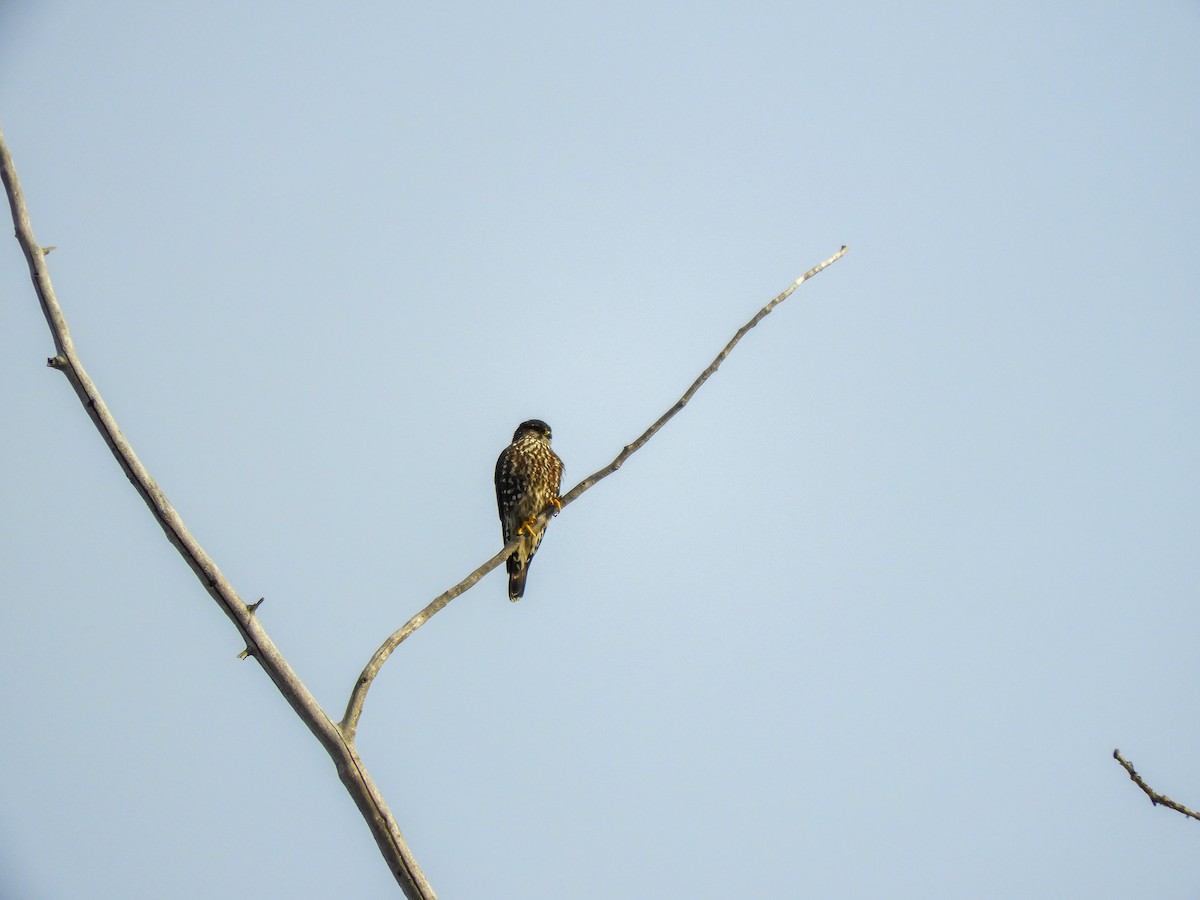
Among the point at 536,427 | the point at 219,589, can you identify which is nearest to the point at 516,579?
the point at 536,427

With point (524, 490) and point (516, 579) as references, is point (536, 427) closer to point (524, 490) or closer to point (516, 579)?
point (524, 490)

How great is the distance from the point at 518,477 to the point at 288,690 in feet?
14.7

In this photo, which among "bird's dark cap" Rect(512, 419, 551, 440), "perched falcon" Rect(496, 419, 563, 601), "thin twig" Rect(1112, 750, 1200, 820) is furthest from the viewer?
"bird's dark cap" Rect(512, 419, 551, 440)

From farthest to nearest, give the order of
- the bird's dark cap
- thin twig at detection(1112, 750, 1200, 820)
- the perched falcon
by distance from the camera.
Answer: the bird's dark cap, the perched falcon, thin twig at detection(1112, 750, 1200, 820)

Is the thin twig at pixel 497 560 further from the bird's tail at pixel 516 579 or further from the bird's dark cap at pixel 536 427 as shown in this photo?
the bird's dark cap at pixel 536 427

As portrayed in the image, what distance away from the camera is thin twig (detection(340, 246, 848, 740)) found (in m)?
3.43

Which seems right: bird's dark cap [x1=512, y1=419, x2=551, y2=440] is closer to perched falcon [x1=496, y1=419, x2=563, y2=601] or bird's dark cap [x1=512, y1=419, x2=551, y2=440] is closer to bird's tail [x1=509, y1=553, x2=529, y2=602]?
perched falcon [x1=496, y1=419, x2=563, y2=601]

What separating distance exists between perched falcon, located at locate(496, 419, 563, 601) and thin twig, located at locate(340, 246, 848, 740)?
2.85m

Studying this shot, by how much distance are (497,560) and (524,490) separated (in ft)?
11.5

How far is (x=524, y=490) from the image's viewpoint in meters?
7.71

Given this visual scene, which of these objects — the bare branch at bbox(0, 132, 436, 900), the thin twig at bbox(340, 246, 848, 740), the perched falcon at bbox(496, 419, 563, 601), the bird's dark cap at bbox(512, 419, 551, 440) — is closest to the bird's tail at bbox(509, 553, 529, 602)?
the perched falcon at bbox(496, 419, 563, 601)

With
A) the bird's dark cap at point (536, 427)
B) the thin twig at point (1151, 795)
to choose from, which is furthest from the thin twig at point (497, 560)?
the bird's dark cap at point (536, 427)

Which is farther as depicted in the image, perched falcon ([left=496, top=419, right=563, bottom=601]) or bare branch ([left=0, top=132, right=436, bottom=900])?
perched falcon ([left=496, top=419, right=563, bottom=601])

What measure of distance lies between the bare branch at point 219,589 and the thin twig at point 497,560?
117 mm
